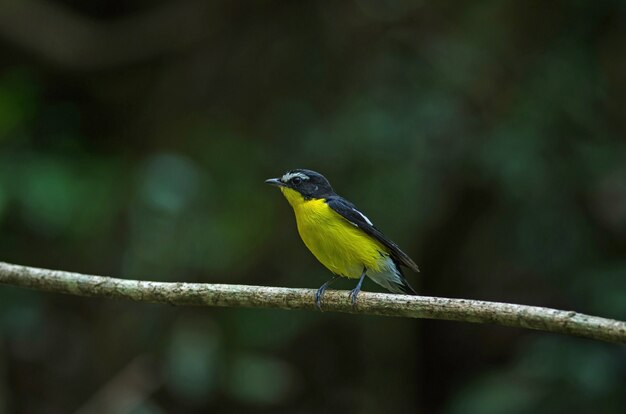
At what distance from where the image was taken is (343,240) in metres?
4.11

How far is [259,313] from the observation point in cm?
607

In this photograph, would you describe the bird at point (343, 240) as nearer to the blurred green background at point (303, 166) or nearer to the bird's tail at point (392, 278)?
the bird's tail at point (392, 278)

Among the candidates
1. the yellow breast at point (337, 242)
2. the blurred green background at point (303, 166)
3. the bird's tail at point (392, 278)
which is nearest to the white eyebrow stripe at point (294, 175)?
the yellow breast at point (337, 242)

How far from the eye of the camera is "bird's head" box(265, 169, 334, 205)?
4.38 meters

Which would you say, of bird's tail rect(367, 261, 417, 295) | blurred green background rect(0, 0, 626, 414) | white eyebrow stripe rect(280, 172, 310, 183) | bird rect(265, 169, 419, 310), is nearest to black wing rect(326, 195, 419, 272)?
bird rect(265, 169, 419, 310)

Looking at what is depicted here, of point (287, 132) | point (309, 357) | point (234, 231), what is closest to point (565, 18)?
point (287, 132)

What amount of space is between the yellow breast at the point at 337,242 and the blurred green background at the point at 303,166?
131cm

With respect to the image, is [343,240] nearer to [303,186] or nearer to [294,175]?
[303,186]

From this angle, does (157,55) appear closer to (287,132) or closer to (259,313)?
(287,132)

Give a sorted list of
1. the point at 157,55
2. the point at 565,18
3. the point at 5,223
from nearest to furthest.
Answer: the point at 5,223
the point at 565,18
the point at 157,55

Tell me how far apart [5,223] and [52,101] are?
1740 mm

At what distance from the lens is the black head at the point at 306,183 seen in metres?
4.39

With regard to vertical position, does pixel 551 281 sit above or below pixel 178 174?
below

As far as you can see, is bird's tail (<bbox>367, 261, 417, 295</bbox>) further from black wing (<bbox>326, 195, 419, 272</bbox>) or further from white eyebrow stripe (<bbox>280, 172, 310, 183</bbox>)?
white eyebrow stripe (<bbox>280, 172, 310, 183</bbox>)
